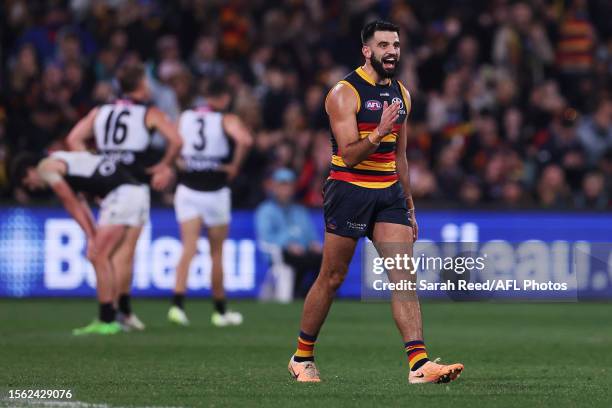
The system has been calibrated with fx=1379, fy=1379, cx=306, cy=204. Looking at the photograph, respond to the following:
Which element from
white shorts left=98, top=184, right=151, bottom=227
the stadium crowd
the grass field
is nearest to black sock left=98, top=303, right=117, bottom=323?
the grass field

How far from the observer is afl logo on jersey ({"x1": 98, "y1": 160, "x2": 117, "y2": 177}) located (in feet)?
46.4

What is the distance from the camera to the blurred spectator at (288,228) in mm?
19828

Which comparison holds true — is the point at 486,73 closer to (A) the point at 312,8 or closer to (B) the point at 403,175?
(A) the point at 312,8

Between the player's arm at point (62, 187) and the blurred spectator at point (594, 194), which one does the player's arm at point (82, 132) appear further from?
the blurred spectator at point (594, 194)

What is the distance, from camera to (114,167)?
1420cm

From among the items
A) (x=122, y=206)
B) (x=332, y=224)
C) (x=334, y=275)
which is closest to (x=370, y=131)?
(x=332, y=224)

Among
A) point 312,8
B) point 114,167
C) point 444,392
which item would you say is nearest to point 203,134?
point 114,167

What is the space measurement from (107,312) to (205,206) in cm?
230

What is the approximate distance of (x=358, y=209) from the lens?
9.46 m

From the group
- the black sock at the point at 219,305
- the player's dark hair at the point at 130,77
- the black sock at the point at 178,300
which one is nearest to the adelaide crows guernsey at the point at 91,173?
the player's dark hair at the point at 130,77

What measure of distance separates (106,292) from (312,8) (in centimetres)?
1176

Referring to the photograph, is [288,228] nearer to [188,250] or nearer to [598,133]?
[188,250]

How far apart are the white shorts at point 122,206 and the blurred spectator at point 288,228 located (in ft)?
18.6

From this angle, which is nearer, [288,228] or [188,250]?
[188,250]
